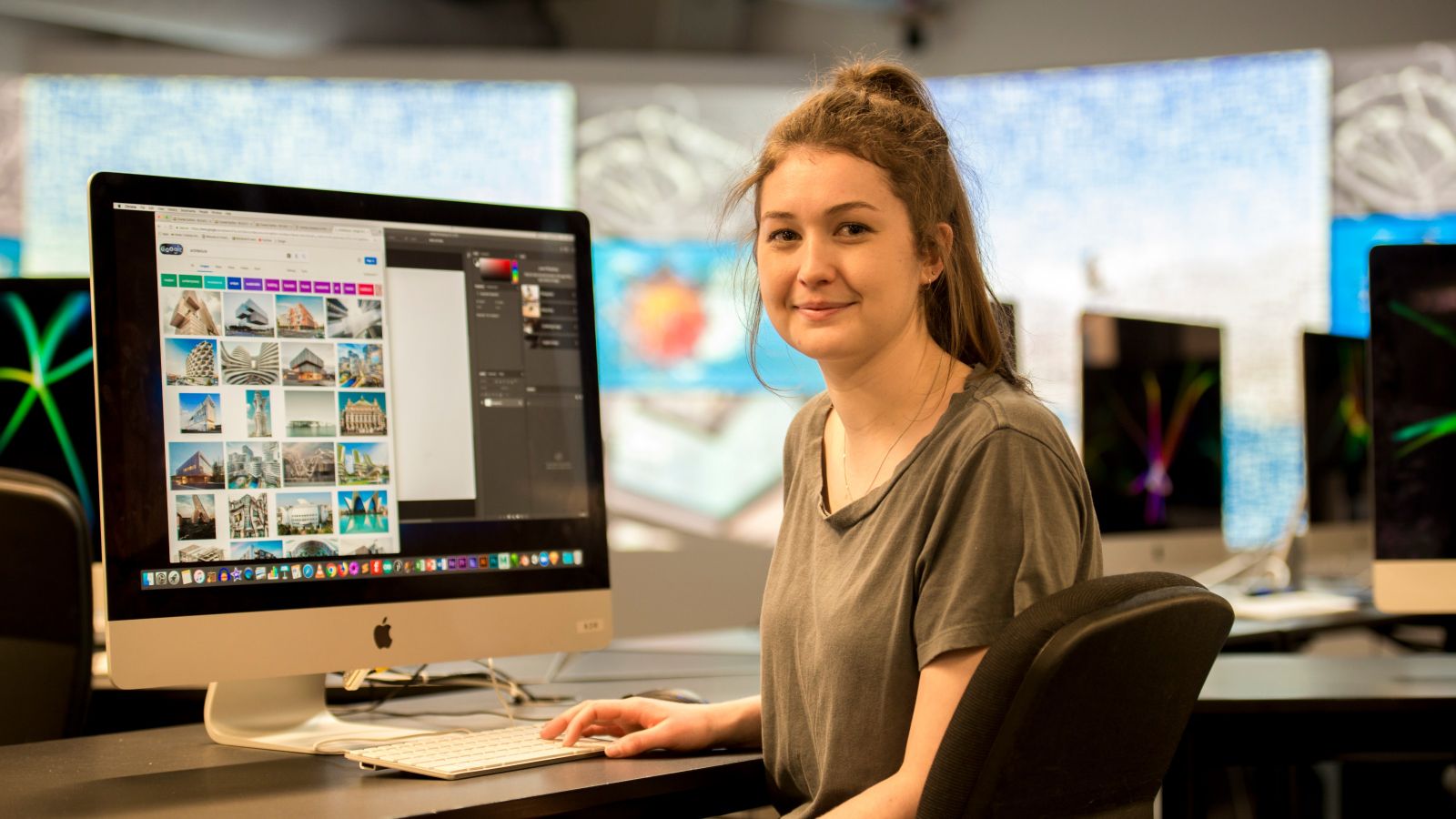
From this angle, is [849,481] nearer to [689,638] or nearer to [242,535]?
[242,535]

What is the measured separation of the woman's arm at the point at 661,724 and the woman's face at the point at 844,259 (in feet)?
1.45

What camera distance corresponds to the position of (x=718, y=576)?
492 centimetres

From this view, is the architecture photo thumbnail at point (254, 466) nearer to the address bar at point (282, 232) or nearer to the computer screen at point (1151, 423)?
the address bar at point (282, 232)

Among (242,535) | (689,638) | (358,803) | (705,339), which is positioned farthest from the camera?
(705,339)

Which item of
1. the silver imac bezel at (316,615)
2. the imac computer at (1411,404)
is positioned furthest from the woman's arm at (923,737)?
the imac computer at (1411,404)

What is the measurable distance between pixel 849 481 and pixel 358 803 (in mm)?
628

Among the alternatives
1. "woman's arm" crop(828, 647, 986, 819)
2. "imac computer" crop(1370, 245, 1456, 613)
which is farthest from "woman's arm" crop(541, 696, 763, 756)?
"imac computer" crop(1370, 245, 1456, 613)

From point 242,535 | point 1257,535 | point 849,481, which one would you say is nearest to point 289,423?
point 242,535

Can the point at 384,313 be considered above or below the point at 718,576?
above

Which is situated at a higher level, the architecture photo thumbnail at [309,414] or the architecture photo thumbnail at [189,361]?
the architecture photo thumbnail at [189,361]

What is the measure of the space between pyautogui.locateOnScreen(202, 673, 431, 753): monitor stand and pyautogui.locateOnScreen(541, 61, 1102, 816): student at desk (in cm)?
24

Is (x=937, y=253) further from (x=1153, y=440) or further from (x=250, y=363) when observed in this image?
(x=1153, y=440)

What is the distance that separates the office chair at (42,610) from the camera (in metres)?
1.67

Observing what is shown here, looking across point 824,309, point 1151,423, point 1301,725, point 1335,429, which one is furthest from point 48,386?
point 1335,429
